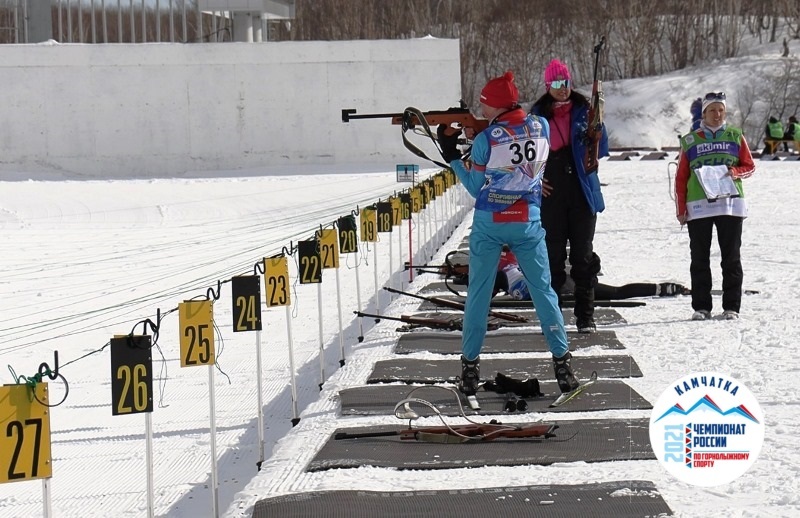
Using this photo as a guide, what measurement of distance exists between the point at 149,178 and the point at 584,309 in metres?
30.1

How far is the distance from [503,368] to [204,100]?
Answer: 32.3 m

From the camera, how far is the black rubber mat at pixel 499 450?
533 centimetres

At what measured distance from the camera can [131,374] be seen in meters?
4.89

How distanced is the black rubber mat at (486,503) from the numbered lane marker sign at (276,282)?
97.1 inches

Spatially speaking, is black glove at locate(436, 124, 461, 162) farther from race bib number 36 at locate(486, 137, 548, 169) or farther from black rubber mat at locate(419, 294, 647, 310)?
black rubber mat at locate(419, 294, 647, 310)

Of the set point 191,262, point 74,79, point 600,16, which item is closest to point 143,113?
point 74,79

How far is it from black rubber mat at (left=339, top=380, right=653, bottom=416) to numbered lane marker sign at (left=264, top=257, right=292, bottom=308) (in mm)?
724

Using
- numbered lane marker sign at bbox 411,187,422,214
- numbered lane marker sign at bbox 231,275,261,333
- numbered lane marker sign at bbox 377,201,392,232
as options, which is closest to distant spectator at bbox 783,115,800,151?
numbered lane marker sign at bbox 411,187,422,214

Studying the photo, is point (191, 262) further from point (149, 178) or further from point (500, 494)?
point (149, 178)

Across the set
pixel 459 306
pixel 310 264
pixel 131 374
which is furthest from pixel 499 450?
pixel 459 306

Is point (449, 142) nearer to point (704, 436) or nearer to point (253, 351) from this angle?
point (704, 436)

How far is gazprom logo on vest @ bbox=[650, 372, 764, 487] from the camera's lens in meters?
4.84

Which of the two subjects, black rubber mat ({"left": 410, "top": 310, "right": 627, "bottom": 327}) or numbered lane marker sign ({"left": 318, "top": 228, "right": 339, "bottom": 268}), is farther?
black rubber mat ({"left": 410, "top": 310, "right": 627, "bottom": 327})

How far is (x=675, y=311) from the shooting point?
375 inches
